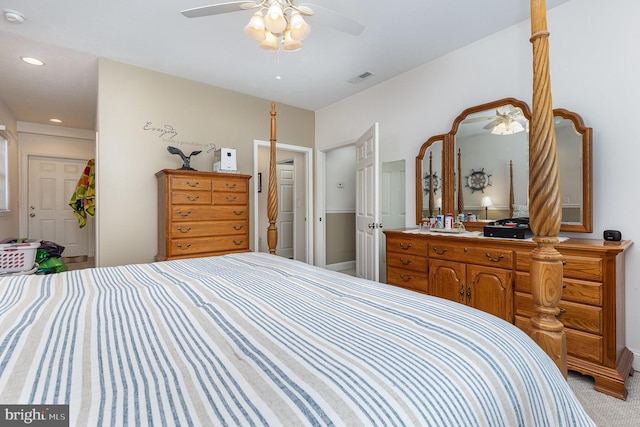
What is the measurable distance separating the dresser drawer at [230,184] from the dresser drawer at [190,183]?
0.08 metres

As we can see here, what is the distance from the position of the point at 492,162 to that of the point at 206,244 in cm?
288

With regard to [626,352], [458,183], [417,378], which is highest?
[458,183]

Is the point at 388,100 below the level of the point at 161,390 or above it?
above

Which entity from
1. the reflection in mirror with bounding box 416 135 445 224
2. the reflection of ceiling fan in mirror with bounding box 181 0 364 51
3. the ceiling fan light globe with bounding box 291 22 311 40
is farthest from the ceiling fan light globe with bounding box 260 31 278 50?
the reflection in mirror with bounding box 416 135 445 224

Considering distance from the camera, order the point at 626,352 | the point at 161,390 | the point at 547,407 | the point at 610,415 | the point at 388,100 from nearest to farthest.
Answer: the point at 161,390 < the point at 547,407 < the point at 610,415 < the point at 626,352 < the point at 388,100

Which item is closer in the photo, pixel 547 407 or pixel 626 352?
pixel 547 407

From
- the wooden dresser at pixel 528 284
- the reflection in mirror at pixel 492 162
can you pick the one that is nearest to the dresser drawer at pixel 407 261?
the wooden dresser at pixel 528 284

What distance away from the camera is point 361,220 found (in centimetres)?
382

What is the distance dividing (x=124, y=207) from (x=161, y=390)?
332 centimetres

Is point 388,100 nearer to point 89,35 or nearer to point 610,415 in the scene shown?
point 89,35

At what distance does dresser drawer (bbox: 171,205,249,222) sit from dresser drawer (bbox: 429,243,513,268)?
207 cm

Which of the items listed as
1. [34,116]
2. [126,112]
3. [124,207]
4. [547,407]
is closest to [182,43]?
[126,112]

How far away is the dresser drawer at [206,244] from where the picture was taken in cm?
301

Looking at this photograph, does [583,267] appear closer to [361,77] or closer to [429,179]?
[429,179]
